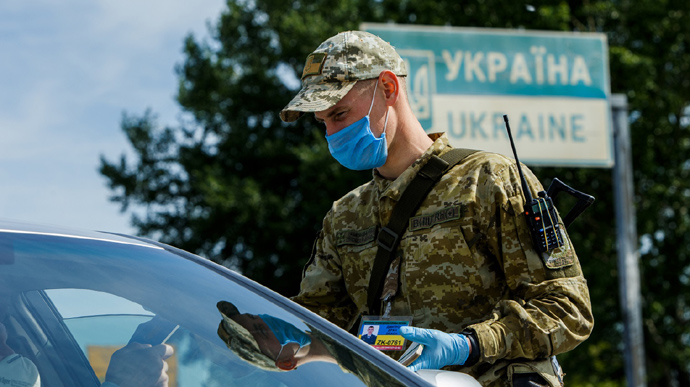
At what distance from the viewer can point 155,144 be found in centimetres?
2102

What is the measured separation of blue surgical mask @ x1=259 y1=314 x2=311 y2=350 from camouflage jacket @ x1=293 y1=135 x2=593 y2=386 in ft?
1.92

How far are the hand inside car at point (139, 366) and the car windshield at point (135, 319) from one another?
0.01m

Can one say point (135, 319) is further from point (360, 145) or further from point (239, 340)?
point (360, 145)

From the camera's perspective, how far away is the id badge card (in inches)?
73.0

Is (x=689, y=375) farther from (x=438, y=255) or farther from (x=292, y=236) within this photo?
(x=438, y=255)

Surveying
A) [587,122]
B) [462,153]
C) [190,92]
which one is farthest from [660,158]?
[462,153]

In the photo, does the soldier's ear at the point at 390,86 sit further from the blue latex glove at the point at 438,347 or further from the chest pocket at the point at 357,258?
the blue latex glove at the point at 438,347

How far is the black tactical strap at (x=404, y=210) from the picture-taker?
2.18 meters

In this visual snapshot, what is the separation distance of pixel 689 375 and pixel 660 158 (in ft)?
14.0

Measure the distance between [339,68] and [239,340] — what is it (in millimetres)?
1045

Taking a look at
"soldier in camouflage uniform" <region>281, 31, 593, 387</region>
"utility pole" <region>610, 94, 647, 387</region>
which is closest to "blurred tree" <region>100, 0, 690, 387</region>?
"utility pole" <region>610, 94, 647, 387</region>

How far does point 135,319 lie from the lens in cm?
141

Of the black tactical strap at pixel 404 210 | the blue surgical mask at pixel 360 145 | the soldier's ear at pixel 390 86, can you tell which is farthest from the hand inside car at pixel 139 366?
the soldier's ear at pixel 390 86

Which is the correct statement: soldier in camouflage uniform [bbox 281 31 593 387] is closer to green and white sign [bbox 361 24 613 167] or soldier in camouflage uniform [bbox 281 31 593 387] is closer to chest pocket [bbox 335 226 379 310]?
chest pocket [bbox 335 226 379 310]
